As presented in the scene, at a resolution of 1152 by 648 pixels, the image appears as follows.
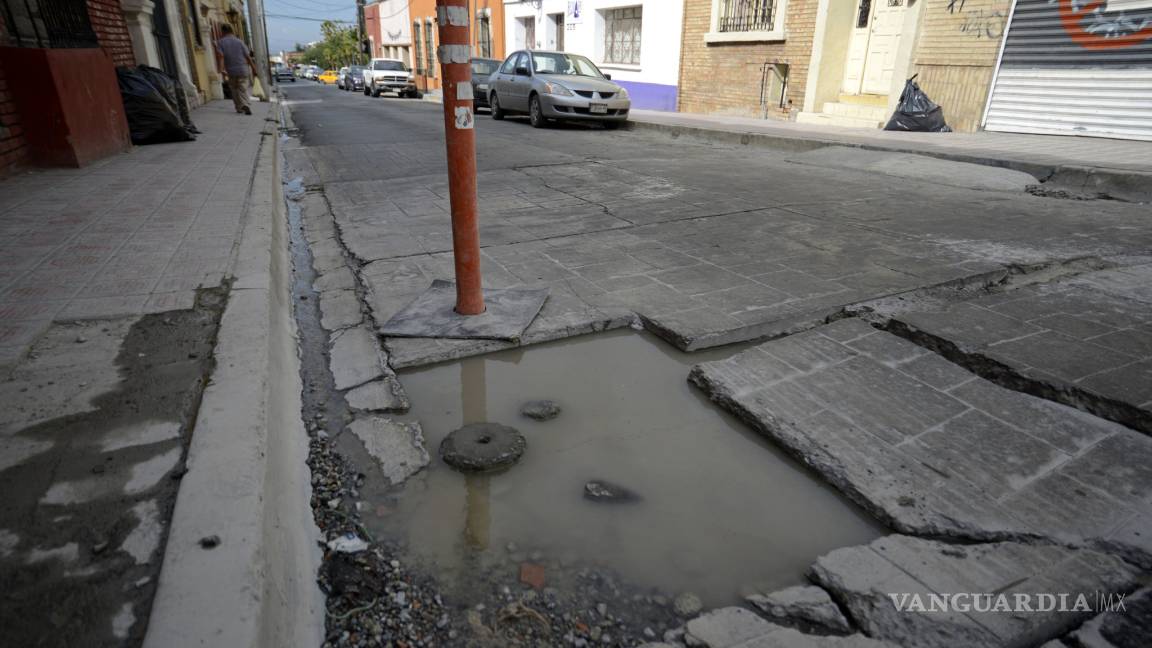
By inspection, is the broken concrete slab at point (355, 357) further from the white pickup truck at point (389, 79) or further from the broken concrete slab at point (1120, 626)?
the white pickup truck at point (389, 79)

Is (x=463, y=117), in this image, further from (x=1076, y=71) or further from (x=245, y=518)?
(x=1076, y=71)

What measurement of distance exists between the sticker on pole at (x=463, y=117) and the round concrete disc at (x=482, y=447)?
1.44 meters

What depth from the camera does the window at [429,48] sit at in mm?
36156

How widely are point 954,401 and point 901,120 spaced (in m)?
9.94

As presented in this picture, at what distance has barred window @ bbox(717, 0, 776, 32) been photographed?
14.1 metres

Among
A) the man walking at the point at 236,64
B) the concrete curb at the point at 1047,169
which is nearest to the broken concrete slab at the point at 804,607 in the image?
the concrete curb at the point at 1047,169

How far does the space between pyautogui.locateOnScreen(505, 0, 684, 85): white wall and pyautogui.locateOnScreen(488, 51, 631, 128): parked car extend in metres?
3.53

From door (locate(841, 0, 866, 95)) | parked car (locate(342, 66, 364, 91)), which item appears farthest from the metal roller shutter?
parked car (locate(342, 66, 364, 91))

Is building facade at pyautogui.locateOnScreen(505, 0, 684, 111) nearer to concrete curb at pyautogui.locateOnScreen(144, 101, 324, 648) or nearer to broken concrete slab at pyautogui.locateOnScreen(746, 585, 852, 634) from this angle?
concrete curb at pyautogui.locateOnScreen(144, 101, 324, 648)

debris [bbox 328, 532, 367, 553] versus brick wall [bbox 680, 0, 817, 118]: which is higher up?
brick wall [bbox 680, 0, 817, 118]

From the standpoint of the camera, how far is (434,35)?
37375 mm

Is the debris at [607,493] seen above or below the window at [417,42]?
below

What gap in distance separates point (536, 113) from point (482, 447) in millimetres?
12253

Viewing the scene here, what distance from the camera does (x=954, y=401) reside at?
2561 mm
